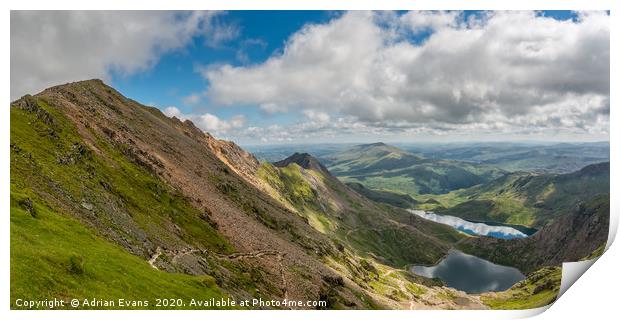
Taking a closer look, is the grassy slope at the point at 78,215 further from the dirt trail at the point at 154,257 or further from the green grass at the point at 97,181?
the dirt trail at the point at 154,257

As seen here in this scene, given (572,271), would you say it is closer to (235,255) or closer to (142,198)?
(235,255)

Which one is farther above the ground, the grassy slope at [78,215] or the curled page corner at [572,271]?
the grassy slope at [78,215]

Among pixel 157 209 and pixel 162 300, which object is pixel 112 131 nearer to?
pixel 157 209

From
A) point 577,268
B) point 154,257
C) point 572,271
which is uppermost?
point 154,257

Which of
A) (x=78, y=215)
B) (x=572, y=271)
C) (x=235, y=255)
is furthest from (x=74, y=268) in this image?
(x=572, y=271)

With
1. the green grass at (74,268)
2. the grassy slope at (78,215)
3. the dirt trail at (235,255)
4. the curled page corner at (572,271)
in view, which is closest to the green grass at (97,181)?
the grassy slope at (78,215)

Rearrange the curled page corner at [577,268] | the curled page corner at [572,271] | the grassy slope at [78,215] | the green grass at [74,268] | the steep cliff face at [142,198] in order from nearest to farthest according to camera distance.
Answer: the green grass at [74,268] → the grassy slope at [78,215] → the steep cliff face at [142,198] → the curled page corner at [572,271] → the curled page corner at [577,268]

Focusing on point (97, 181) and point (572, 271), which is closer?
point (97, 181)

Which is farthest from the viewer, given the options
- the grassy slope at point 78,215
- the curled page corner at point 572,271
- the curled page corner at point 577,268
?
the curled page corner at point 577,268
